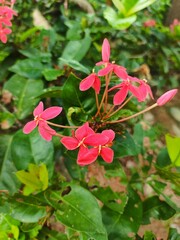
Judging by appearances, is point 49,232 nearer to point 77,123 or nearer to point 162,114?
point 77,123

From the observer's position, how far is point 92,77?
30.0 inches

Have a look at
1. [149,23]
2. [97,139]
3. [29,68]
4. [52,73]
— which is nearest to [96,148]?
[97,139]

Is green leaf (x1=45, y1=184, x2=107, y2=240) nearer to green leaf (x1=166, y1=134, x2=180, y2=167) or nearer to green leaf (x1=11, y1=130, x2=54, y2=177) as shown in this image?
green leaf (x1=11, y1=130, x2=54, y2=177)

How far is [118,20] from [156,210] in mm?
718

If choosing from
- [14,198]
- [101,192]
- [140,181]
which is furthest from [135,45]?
[14,198]

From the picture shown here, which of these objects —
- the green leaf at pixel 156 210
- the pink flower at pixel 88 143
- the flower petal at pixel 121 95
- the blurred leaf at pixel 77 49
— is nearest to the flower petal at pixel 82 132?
the pink flower at pixel 88 143

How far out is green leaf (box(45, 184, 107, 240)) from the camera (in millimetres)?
832

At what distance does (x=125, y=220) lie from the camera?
1.05 meters

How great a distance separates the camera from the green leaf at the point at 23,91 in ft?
4.26

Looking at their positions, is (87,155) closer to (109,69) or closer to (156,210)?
(109,69)

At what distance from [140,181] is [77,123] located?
0.46 m

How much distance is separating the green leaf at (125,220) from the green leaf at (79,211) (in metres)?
0.16

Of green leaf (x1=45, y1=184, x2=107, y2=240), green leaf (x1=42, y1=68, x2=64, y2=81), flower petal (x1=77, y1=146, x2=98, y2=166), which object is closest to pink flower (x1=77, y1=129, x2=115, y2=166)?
flower petal (x1=77, y1=146, x2=98, y2=166)

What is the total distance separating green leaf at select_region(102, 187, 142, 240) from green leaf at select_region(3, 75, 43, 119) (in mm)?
498
